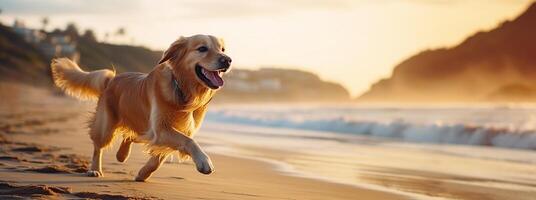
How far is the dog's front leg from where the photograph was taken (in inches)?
203

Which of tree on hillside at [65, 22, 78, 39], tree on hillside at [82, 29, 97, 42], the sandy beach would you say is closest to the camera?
the sandy beach

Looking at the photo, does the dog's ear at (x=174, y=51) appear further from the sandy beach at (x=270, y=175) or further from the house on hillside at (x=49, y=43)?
the house on hillside at (x=49, y=43)

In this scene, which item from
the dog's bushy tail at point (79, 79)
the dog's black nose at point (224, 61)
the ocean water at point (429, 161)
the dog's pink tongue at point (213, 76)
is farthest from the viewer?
the dog's bushy tail at point (79, 79)

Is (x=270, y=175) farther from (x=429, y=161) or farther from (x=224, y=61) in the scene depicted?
(x=429, y=161)

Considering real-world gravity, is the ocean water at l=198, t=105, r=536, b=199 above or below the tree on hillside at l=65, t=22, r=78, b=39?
below

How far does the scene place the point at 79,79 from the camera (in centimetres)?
741

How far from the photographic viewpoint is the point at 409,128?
17.2 metres

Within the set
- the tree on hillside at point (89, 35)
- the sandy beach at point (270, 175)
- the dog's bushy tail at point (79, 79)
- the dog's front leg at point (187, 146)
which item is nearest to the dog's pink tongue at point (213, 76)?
the dog's front leg at point (187, 146)

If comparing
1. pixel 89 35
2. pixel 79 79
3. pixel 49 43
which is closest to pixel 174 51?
pixel 79 79

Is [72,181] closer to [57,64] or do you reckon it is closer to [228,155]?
[57,64]

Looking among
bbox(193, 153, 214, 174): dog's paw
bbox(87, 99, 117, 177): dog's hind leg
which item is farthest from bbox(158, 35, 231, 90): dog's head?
bbox(87, 99, 117, 177): dog's hind leg

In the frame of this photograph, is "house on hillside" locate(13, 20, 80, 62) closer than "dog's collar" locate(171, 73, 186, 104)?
No

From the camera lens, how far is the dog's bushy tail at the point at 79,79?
7.16 metres

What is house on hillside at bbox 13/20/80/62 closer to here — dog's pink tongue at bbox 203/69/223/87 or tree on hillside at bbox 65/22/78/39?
tree on hillside at bbox 65/22/78/39
